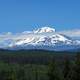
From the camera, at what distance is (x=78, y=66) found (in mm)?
102688

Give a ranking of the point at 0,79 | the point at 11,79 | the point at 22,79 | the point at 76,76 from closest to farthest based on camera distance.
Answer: the point at 11,79
the point at 76,76
the point at 0,79
the point at 22,79

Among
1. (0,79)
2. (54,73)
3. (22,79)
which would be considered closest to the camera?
(54,73)

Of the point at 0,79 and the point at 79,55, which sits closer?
the point at 79,55

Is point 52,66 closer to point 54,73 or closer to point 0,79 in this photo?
point 54,73

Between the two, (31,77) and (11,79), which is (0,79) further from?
(11,79)

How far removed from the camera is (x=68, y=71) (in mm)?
109750

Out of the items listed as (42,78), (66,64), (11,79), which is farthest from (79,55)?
(42,78)

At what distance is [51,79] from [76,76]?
10490 mm

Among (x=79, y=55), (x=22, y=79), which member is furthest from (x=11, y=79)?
(x=22, y=79)

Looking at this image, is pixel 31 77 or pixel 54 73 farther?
pixel 31 77

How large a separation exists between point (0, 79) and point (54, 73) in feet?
85.7

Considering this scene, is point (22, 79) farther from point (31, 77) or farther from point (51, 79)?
point (51, 79)

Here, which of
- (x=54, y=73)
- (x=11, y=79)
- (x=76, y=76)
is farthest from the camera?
(x=54, y=73)

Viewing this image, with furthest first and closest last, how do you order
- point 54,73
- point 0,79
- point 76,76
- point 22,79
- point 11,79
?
point 22,79 → point 0,79 → point 54,73 → point 76,76 → point 11,79
